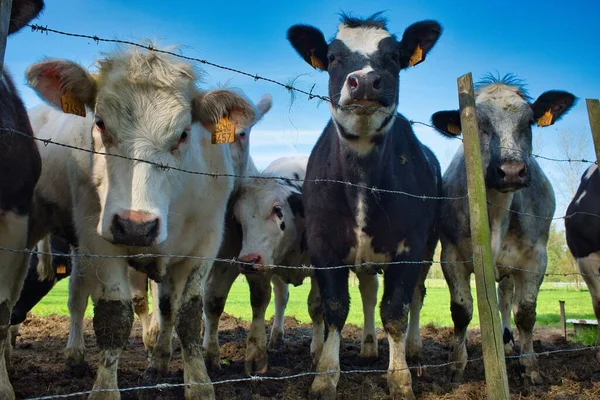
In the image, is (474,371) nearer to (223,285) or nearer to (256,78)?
(223,285)

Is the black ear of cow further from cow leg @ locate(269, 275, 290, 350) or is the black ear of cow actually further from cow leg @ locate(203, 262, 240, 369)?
cow leg @ locate(269, 275, 290, 350)

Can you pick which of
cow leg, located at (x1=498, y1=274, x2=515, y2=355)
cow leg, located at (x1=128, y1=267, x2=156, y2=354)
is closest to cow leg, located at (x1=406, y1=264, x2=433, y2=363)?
cow leg, located at (x1=498, y1=274, x2=515, y2=355)

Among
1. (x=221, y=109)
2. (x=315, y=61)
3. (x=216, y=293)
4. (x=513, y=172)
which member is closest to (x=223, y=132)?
(x=221, y=109)

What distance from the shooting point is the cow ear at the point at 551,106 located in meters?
6.80

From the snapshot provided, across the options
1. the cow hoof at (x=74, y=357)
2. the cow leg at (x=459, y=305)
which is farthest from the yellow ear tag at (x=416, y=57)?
the cow hoof at (x=74, y=357)

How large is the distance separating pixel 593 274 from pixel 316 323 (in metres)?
3.24

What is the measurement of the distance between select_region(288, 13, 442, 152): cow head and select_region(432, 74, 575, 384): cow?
3.09 feet

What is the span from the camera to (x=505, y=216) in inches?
262

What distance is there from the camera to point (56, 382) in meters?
5.49

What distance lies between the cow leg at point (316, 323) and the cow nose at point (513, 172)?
243cm

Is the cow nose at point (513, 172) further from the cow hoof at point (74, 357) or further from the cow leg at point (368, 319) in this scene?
the cow hoof at point (74, 357)

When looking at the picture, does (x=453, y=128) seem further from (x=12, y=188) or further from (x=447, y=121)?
(x=12, y=188)

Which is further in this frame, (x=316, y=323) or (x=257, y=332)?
(x=316, y=323)

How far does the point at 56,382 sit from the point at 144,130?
101 inches
